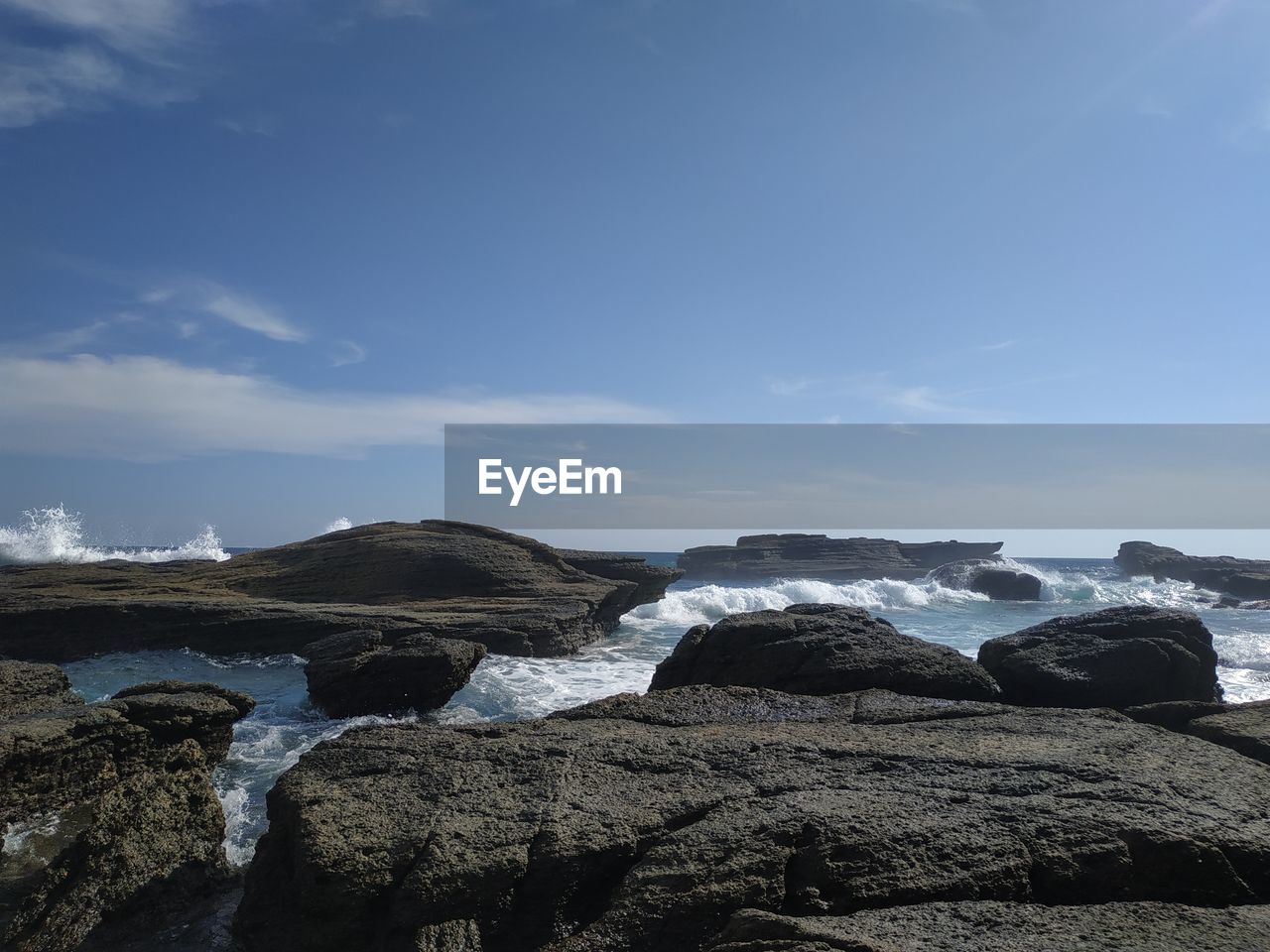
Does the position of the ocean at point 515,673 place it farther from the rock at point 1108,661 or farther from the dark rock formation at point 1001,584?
the dark rock formation at point 1001,584

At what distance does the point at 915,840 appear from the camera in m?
4.04

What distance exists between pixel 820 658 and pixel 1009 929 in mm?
5968

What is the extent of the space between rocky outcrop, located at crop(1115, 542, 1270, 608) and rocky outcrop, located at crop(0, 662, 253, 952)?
48122 mm

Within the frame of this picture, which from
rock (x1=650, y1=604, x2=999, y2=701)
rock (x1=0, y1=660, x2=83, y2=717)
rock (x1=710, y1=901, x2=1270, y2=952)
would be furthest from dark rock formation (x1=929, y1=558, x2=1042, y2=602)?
rock (x1=710, y1=901, x2=1270, y2=952)

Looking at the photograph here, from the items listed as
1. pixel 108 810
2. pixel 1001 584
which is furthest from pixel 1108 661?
pixel 1001 584

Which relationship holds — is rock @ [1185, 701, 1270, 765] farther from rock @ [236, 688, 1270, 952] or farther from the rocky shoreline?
rock @ [236, 688, 1270, 952]

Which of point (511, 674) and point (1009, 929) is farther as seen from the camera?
point (511, 674)

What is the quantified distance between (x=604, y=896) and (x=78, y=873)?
3914 millimetres

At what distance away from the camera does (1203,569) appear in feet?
192

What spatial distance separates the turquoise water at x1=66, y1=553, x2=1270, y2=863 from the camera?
917 centimetres

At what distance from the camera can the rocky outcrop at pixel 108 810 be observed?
5.16m

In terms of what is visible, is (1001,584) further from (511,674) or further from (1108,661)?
(1108,661)

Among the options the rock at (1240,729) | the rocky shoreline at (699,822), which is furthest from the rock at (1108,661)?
the rock at (1240,729)

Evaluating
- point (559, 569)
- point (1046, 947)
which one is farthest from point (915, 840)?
point (559, 569)
